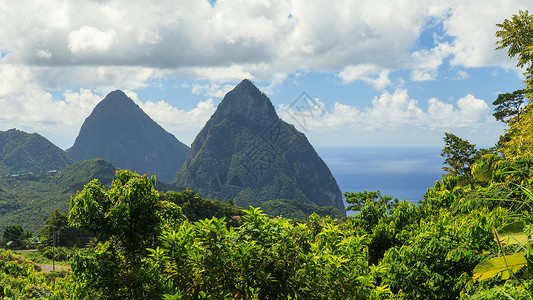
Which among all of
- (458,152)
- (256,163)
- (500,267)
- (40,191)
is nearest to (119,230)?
(500,267)

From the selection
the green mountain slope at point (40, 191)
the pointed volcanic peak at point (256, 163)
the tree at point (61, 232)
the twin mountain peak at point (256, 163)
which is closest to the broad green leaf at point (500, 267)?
the tree at point (61, 232)

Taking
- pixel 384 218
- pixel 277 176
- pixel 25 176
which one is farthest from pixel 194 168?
pixel 384 218

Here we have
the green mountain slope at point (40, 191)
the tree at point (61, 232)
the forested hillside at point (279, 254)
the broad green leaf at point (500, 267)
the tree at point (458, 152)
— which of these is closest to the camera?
the broad green leaf at point (500, 267)

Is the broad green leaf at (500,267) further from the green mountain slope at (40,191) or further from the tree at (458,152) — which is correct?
the green mountain slope at (40,191)

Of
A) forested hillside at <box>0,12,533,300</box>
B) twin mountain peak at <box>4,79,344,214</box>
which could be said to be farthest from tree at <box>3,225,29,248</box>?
twin mountain peak at <box>4,79,344,214</box>

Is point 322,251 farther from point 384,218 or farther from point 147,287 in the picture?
point 384,218

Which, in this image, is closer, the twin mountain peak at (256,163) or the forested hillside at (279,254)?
the forested hillside at (279,254)

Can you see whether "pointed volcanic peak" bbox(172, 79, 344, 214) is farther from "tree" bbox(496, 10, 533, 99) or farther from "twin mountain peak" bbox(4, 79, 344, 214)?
"tree" bbox(496, 10, 533, 99)

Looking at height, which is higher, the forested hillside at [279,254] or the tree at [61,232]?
the forested hillside at [279,254]

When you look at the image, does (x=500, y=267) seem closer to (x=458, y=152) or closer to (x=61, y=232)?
(x=458, y=152)
